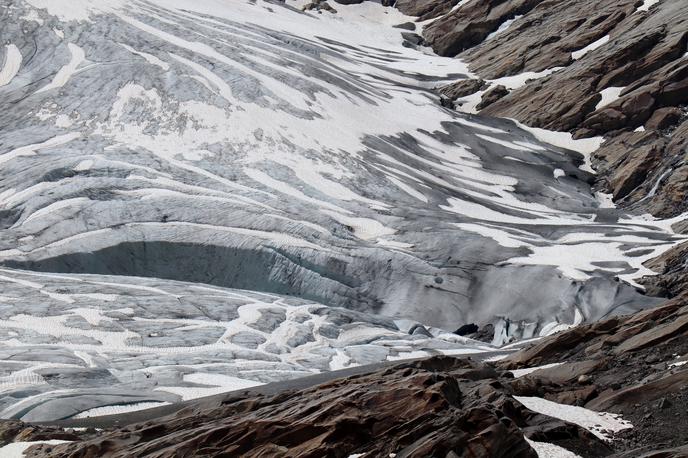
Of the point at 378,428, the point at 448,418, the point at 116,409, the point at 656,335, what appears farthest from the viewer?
the point at 116,409

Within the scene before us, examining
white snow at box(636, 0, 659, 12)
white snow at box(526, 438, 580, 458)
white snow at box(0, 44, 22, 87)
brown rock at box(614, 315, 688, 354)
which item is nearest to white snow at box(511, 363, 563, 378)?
brown rock at box(614, 315, 688, 354)

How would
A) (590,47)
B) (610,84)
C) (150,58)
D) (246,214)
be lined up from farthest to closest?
(590,47) → (610,84) → (150,58) → (246,214)

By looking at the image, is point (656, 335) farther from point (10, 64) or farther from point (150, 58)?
point (10, 64)

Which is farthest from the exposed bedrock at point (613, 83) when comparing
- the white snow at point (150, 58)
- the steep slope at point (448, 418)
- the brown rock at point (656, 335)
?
the steep slope at point (448, 418)

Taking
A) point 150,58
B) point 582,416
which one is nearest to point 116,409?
point 582,416

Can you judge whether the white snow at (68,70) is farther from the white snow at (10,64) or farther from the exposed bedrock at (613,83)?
the exposed bedrock at (613,83)
